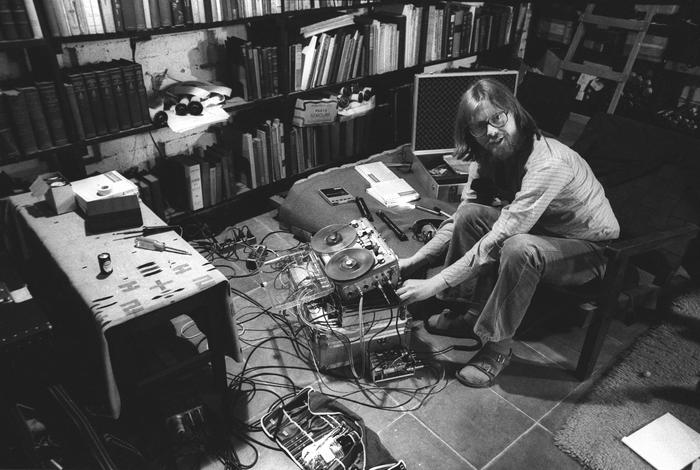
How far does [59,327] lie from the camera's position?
79.7 inches

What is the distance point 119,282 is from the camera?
1.62 metres

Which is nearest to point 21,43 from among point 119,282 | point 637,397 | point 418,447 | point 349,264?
point 119,282

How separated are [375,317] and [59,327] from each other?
4.13 ft

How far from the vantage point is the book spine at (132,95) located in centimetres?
229

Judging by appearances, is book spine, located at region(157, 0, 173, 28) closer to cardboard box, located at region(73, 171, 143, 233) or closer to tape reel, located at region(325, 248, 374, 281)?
cardboard box, located at region(73, 171, 143, 233)

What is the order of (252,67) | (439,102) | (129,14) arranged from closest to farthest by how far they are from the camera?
(129,14), (252,67), (439,102)

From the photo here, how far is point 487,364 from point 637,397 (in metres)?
0.58

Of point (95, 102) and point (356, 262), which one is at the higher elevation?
point (95, 102)

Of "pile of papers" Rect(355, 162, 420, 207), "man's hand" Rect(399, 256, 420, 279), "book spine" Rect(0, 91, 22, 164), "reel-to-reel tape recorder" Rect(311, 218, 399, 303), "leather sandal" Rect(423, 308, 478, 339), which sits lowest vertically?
"leather sandal" Rect(423, 308, 478, 339)

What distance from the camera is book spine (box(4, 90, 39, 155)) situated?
202cm

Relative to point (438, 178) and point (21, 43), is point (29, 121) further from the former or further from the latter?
point (438, 178)

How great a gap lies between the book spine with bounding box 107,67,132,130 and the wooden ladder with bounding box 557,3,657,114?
11.2 ft

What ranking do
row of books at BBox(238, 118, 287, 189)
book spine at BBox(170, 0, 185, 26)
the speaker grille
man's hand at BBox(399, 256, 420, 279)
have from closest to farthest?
man's hand at BBox(399, 256, 420, 279) < book spine at BBox(170, 0, 185, 26) < the speaker grille < row of books at BBox(238, 118, 287, 189)

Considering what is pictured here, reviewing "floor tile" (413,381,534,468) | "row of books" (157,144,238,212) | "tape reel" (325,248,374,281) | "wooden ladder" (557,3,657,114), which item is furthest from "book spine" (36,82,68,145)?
"wooden ladder" (557,3,657,114)
